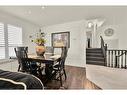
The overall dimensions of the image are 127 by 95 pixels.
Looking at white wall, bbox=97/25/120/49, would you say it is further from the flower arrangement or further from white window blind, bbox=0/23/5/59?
white window blind, bbox=0/23/5/59

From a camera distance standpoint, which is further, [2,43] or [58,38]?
[58,38]

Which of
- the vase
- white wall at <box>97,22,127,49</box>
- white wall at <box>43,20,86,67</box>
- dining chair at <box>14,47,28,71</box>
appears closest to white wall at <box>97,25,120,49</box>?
white wall at <box>97,22,127,49</box>

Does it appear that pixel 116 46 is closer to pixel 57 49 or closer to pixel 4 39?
pixel 57 49

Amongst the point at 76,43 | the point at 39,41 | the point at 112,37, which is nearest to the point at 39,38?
the point at 39,41

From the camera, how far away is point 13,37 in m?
1.86

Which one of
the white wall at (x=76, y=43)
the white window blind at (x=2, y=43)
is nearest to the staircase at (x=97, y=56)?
the white wall at (x=76, y=43)

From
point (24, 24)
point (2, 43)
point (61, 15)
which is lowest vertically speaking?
point (2, 43)

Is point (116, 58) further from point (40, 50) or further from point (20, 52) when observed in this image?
point (20, 52)

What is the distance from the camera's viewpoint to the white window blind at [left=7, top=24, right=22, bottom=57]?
1815mm

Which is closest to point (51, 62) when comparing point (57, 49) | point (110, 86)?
point (57, 49)

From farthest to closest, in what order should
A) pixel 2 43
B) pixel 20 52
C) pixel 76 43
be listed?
pixel 76 43 → pixel 20 52 → pixel 2 43

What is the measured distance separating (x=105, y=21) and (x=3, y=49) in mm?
1837

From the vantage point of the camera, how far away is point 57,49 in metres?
2.75
